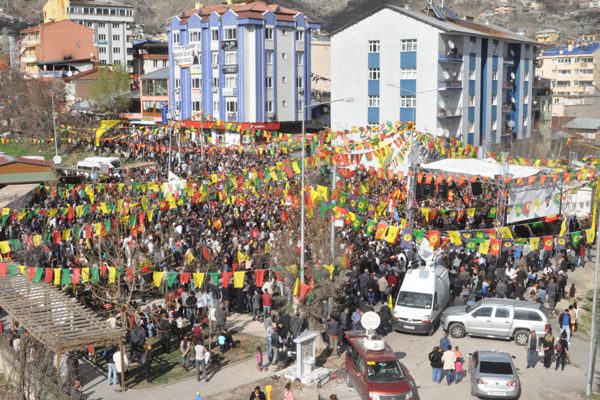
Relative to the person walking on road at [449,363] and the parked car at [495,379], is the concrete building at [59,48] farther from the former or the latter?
the parked car at [495,379]

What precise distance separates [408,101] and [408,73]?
227cm

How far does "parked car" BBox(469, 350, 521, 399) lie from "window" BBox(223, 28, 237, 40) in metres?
54.3

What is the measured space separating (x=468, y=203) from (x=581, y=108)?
5785 centimetres

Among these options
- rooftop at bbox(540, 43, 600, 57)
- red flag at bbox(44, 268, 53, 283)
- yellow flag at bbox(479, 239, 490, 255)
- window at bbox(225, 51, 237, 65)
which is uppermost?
rooftop at bbox(540, 43, 600, 57)

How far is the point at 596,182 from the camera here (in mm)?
32969

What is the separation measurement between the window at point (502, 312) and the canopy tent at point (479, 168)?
35.9 ft

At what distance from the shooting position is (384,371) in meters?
18.6

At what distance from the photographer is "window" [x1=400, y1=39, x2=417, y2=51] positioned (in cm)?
5918

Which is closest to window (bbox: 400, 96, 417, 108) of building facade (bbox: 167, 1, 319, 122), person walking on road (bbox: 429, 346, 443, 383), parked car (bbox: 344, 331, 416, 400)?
building facade (bbox: 167, 1, 319, 122)

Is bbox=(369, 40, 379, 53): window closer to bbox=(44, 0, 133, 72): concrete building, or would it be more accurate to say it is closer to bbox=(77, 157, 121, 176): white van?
bbox=(77, 157, 121, 176): white van

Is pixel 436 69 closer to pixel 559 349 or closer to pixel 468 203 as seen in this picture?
pixel 468 203

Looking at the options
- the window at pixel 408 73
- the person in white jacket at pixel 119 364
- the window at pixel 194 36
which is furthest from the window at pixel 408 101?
the person in white jacket at pixel 119 364

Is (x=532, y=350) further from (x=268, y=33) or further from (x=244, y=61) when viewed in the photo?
(x=268, y=33)

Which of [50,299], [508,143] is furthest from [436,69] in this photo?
[50,299]
